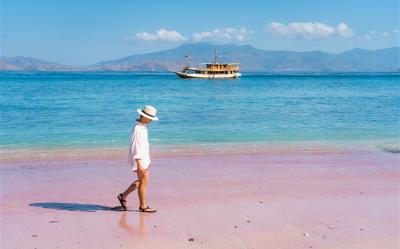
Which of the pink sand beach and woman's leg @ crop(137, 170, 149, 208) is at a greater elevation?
woman's leg @ crop(137, 170, 149, 208)

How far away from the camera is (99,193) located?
823 centimetres

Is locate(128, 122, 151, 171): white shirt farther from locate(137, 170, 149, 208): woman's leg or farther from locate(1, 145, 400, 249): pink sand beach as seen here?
locate(1, 145, 400, 249): pink sand beach

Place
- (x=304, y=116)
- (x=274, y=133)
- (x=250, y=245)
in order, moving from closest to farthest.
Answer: (x=250, y=245), (x=274, y=133), (x=304, y=116)

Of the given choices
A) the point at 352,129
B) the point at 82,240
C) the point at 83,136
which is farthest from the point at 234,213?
the point at 352,129

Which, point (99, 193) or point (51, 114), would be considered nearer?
point (99, 193)

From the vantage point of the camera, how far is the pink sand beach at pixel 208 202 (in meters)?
5.91

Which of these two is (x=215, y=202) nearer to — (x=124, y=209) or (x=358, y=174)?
(x=124, y=209)

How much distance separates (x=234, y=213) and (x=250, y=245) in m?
1.24

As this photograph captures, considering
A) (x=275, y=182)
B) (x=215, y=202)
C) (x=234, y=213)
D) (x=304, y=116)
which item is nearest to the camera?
(x=234, y=213)

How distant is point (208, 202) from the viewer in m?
7.52

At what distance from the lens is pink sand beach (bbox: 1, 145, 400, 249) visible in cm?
591

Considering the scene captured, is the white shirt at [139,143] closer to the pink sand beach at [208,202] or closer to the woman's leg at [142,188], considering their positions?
the woman's leg at [142,188]

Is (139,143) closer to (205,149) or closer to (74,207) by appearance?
(74,207)

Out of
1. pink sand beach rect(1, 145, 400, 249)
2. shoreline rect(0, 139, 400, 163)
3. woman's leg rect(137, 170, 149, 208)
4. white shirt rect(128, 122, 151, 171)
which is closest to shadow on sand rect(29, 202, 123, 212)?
pink sand beach rect(1, 145, 400, 249)
